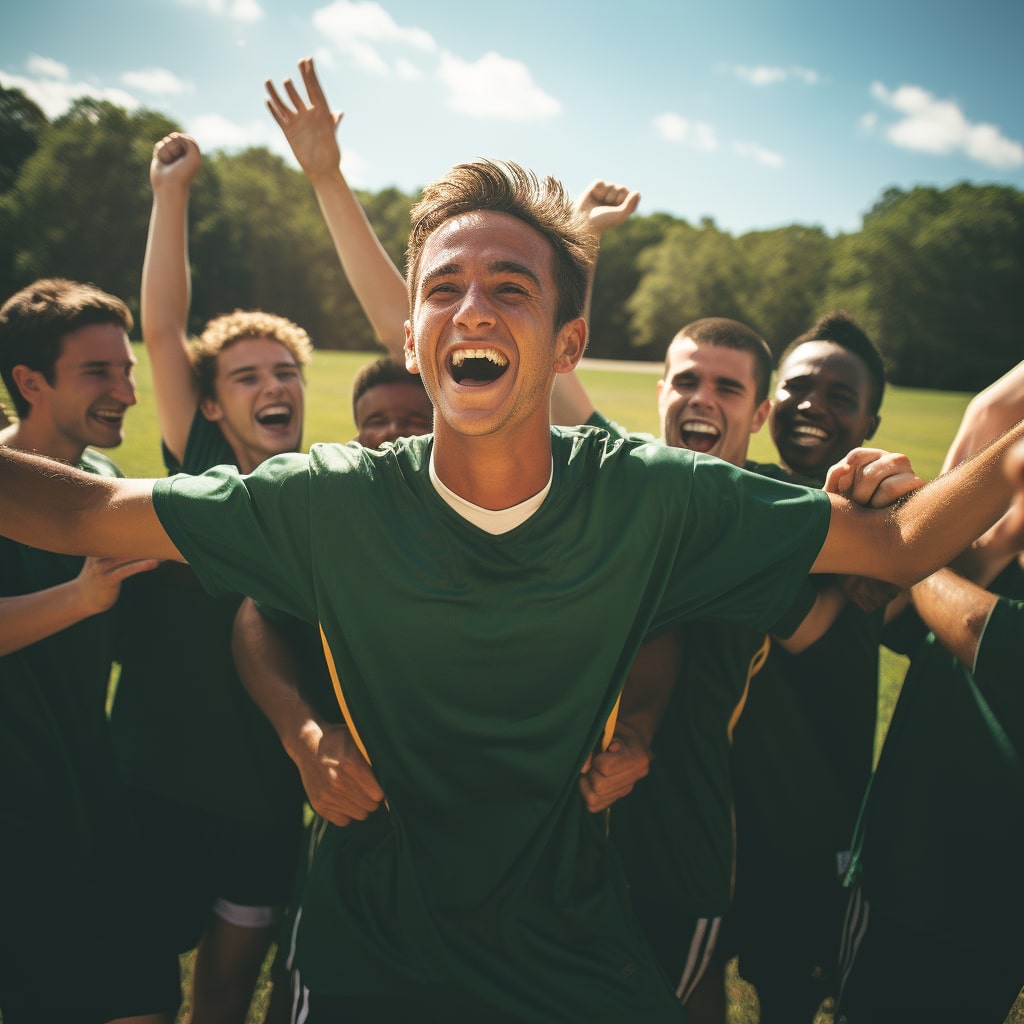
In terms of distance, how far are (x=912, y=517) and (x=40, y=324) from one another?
3559 mm

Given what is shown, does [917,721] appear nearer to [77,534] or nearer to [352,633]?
[352,633]

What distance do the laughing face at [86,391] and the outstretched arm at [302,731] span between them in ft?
4.32

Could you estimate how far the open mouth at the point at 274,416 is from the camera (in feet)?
11.3

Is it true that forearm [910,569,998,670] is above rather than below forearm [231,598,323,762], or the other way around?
above

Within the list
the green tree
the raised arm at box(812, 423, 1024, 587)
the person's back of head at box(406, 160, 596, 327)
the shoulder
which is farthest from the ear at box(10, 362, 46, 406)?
the green tree

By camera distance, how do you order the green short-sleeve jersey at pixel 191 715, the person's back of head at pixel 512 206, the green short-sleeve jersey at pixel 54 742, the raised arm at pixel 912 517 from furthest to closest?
the green short-sleeve jersey at pixel 191 715 → the green short-sleeve jersey at pixel 54 742 → the person's back of head at pixel 512 206 → the raised arm at pixel 912 517

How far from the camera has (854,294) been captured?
60.9 meters

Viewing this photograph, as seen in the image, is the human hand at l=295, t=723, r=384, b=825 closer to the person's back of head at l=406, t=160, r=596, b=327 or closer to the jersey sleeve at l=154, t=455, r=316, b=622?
the jersey sleeve at l=154, t=455, r=316, b=622

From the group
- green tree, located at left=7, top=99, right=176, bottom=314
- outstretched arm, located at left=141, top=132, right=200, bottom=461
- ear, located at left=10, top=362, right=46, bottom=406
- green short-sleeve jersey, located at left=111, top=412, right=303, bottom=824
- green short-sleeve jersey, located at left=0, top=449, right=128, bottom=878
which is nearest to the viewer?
green short-sleeve jersey, located at left=0, top=449, right=128, bottom=878

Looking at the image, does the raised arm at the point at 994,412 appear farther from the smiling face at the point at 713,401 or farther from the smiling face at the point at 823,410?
the smiling face at the point at 713,401

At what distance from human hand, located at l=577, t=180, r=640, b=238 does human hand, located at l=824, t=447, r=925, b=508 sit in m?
2.22

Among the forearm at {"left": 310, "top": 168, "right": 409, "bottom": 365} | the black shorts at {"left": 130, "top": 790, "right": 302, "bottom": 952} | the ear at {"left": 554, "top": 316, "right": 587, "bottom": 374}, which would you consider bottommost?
the black shorts at {"left": 130, "top": 790, "right": 302, "bottom": 952}

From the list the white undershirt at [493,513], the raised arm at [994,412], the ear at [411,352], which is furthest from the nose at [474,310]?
the raised arm at [994,412]

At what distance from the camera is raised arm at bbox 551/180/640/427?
3.62m
